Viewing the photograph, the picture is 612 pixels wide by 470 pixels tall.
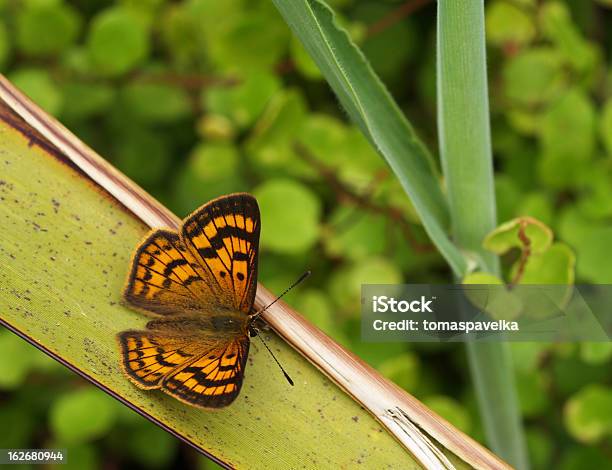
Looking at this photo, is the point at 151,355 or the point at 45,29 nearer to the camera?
the point at 151,355

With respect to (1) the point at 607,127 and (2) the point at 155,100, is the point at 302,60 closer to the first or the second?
(2) the point at 155,100

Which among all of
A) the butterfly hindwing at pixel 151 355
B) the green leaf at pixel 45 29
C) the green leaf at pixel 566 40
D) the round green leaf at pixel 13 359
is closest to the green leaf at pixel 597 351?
the green leaf at pixel 566 40

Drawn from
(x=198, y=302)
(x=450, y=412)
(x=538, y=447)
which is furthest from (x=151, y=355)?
(x=538, y=447)

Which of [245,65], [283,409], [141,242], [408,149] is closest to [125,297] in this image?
[141,242]

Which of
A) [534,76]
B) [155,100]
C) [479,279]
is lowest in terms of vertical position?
[479,279]

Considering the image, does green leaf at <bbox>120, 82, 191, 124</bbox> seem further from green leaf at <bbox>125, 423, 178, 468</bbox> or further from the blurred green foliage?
green leaf at <bbox>125, 423, 178, 468</bbox>

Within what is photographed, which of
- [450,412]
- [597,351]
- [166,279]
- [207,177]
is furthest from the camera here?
[207,177]

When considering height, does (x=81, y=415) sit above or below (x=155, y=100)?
below

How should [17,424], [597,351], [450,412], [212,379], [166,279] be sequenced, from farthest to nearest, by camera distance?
[17,424] → [450,412] → [597,351] → [166,279] → [212,379]
